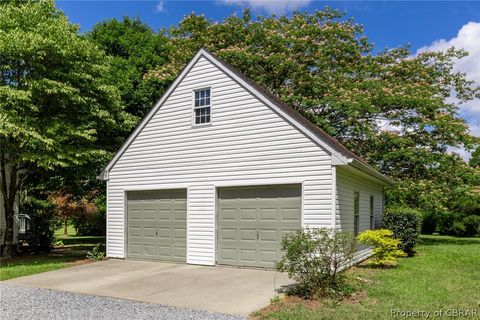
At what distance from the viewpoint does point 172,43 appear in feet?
86.9

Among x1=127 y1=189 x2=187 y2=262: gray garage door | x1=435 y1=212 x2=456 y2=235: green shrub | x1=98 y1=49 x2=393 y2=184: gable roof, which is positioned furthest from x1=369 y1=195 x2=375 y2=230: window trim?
x1=435 y1=212 x2=456 y2=235: green shrub

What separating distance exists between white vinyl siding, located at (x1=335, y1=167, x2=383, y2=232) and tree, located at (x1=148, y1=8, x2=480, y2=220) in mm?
4594

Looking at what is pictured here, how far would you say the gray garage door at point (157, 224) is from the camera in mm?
13867

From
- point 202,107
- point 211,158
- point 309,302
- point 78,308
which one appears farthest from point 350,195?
point 78,308

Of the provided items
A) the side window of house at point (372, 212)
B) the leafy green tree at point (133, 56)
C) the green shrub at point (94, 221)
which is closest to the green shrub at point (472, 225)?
the side window of house at point (372, 212)

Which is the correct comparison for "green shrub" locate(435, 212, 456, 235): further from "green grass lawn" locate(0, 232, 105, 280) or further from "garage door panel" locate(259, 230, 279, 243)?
"green grass lawn" locate(0, 232, 105, 280)

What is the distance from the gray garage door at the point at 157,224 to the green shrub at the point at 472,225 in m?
24.7

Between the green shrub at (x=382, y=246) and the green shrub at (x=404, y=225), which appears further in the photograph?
the green shrub at (x=404, y=225)

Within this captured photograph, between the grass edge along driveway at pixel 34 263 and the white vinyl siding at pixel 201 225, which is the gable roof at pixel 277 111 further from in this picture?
the grass edge along driveway at pixel 34 263

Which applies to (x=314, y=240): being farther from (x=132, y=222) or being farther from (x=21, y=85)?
(x=21, y=85)

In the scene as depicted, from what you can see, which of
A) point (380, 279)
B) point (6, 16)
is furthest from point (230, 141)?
point (6, 16)

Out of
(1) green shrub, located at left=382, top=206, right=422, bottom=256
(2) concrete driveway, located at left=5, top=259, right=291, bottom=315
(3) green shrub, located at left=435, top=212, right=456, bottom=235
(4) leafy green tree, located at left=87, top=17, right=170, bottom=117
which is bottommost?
(3) green shrub, located at left=435, top=212, right=456, bottom=235

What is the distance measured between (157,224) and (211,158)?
123 inches

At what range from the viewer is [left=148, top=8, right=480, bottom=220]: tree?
21.1m
